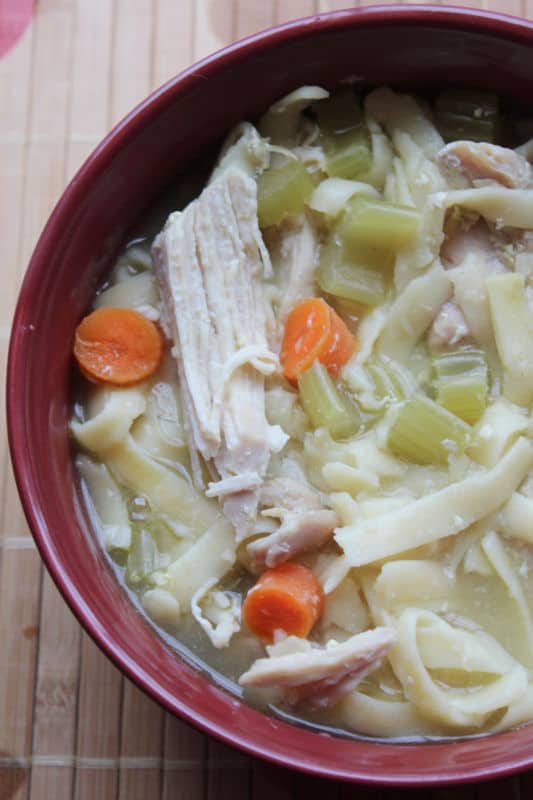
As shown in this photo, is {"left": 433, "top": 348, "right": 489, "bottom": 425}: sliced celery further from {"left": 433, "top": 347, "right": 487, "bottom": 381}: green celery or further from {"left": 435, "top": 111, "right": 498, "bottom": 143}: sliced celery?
{"left": 435, "top": 111, "right": 498, "bottom": 143}: sliced celery

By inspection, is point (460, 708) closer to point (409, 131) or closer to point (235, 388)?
point (235, 388)

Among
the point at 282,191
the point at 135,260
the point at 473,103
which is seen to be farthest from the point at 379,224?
the point at 135,260

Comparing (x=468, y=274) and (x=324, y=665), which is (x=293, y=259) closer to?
(x=468, y=274)

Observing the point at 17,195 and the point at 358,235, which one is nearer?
the point at 358,235

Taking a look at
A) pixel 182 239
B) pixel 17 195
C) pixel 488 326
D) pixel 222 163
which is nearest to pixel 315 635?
pixel 488 326

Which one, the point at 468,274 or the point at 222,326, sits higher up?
the point at 468,274

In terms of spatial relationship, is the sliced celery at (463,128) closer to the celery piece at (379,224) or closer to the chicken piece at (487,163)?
the chicken piece at (487,163)
